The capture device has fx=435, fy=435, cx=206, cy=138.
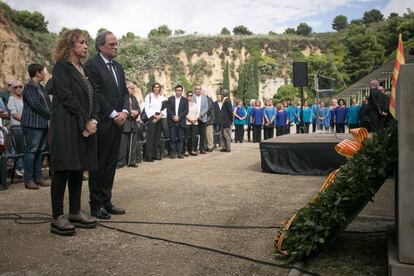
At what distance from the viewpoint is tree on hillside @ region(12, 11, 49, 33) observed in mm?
44138

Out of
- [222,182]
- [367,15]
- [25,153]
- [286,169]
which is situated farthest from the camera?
[367,15]

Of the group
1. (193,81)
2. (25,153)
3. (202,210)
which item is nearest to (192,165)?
(25,153)

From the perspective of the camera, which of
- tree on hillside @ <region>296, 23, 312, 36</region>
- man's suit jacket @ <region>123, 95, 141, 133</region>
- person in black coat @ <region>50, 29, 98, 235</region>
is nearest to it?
person in black coat @ <region>50, 29, 98, 235</region>

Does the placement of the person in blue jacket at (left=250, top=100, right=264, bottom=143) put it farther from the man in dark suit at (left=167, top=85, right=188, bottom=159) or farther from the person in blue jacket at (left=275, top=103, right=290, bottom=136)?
the man in dark suit at (left=167, top=85, right=188, bottom=159)

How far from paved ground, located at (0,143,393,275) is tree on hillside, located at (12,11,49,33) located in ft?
137

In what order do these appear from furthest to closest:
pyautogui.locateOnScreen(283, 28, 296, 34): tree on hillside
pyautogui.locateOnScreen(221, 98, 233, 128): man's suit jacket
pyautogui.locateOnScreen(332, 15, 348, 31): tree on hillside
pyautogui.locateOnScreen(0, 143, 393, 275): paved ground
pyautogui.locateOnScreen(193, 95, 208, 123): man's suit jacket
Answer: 1. pyautogui.locateOnScreen(332, 15, 348, 31): tree on hillside
2. pyautogui.locateOnScreen(283, 28, 296, 34): tree on hillside
3. pyautogui.locateOnScreen(221, 98, 233, 128): man's suit jacket
4. pyautogui.locateOnScreen(193, 95, 208, 123): man's suit jacket
5. pyautogui.locateOnScreen(0, 143, 393, 275): paved ground

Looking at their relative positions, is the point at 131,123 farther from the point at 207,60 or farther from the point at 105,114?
the point at 207,60

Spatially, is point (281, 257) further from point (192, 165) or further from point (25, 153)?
point (192, 165)

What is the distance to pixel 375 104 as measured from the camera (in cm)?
1243

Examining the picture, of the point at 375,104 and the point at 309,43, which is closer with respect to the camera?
the point at 375,104

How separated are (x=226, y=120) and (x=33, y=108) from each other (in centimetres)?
810

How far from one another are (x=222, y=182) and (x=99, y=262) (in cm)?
411

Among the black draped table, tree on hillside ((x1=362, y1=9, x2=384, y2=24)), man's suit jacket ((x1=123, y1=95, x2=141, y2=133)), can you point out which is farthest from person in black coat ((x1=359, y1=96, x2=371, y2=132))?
tree on hillside ((x1=362, y1=9, x2=384, y2=24))

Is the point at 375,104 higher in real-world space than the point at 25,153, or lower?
higher
